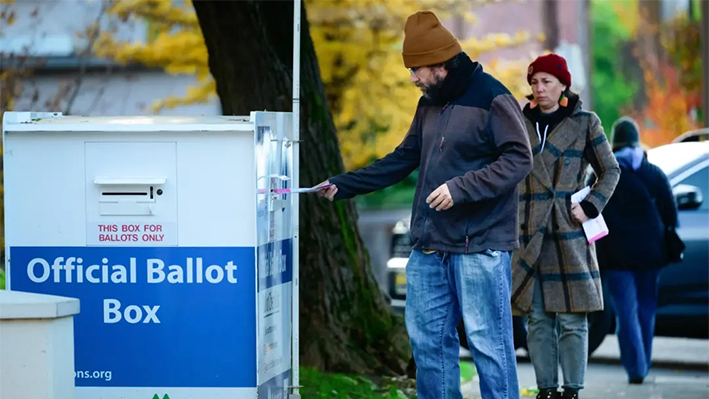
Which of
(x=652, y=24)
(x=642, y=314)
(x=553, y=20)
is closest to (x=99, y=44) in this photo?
(x=642, y=314)

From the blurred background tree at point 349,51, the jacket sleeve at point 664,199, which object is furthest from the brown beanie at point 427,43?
the blurred background tree at point 349,51

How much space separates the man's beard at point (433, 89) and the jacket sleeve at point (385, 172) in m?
A: 0.24

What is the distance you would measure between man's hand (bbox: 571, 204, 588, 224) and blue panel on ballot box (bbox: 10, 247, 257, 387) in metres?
2.20

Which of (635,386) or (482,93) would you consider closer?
(482,93)

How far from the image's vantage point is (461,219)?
5543 mm

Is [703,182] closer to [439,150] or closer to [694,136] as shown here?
[694,136]

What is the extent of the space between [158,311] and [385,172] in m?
1.25

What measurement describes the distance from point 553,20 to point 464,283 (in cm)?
2333

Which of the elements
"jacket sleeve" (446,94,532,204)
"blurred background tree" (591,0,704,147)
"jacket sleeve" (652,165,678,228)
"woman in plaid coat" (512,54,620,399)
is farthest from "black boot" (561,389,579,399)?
"blurred background tree" (591,0,704,147)

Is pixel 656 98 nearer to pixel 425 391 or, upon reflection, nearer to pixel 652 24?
pixel 652 24

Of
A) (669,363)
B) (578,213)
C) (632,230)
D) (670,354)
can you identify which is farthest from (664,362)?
(578,213)

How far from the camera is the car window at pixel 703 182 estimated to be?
9.69 metres

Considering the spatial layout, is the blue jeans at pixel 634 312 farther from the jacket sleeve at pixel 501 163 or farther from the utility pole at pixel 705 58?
the utility pole at pixel 705 58

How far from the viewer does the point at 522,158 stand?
5.46 m
